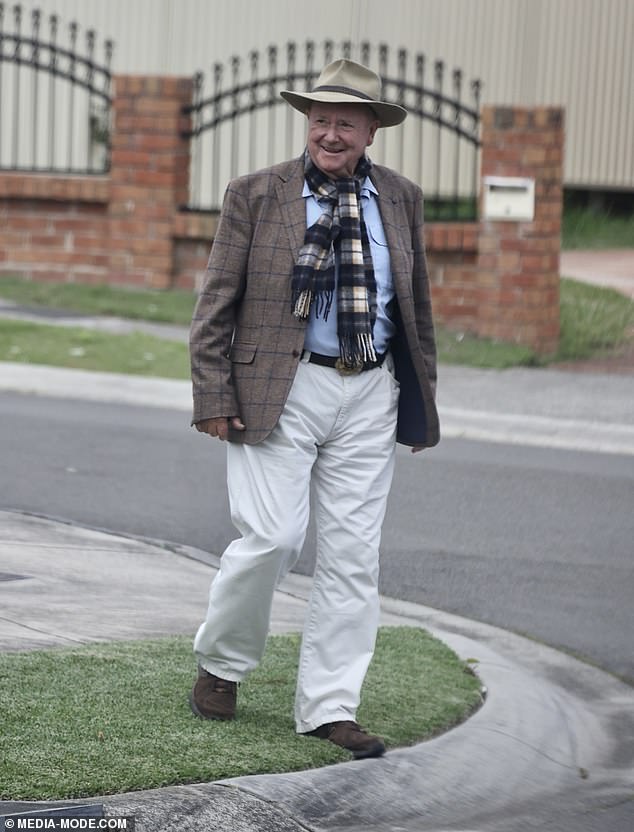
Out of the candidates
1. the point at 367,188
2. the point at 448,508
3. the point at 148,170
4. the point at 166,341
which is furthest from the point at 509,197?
the point at 367,188

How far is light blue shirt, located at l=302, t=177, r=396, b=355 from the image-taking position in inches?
189

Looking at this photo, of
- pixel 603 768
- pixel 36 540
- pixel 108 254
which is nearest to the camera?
pixel 603 768

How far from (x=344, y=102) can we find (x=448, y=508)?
4400mm

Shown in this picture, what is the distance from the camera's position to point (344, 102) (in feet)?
15.6

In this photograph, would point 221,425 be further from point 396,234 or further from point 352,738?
point 352,738

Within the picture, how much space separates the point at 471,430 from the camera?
11.5m

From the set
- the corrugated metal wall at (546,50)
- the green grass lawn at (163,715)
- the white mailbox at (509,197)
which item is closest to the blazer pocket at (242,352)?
the green grass lawn at (163,715)

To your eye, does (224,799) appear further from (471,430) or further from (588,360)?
(588,360)

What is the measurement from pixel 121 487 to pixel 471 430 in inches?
126

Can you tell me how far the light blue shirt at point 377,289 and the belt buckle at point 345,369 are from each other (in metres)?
0.03

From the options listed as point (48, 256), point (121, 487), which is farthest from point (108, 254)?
point (121, 487)

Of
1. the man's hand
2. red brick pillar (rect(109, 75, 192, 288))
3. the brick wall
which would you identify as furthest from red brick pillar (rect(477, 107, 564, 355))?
the man's hand

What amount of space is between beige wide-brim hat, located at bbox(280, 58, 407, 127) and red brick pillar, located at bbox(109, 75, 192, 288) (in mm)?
11192

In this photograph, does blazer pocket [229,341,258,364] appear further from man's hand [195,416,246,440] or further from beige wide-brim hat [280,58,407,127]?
beige wide-brim hat [280,58,407,127]
